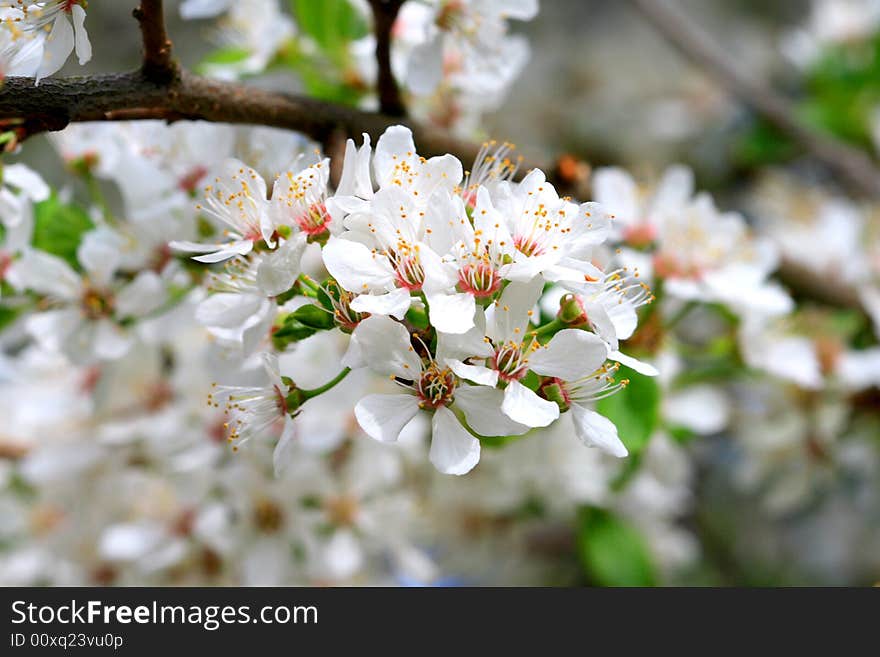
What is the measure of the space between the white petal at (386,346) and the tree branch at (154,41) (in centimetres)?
27

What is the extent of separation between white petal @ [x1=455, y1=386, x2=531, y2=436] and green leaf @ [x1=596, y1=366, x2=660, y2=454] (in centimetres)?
25

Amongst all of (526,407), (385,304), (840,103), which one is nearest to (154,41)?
(385,304)

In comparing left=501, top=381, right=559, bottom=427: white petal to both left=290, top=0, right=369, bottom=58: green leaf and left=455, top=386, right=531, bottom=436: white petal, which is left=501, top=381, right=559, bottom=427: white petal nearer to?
left=455, top=386, right=531, bottom=436: white petal

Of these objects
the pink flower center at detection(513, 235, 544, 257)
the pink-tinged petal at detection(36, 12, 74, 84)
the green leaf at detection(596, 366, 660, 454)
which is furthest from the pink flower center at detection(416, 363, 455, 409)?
the pink-tinged petal at detection(36, 12, 74, 84)

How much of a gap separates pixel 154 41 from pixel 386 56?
0.25 meters

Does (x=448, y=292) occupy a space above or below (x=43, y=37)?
below

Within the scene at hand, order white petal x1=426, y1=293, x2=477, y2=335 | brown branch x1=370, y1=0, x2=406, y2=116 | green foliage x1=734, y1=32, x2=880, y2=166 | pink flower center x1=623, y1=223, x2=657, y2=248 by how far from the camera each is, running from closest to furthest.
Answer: white petal x1=426, y1=293, x2=477, y2=335, brown branch x1=370, y1=0, x2=406, y2=116, pink flower center x1=623, y1=223, x2=657, y2=248, green foliage x1=734, y1=32, x2=880, y2=166

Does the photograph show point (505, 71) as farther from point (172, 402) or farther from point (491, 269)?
point (172, 402)

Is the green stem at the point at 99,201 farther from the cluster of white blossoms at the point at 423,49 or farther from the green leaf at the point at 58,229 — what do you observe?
the cluster of white blossoms at the point at 423,49

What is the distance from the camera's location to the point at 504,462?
4.17 ft

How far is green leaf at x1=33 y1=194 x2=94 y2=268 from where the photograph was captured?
38.1 inches

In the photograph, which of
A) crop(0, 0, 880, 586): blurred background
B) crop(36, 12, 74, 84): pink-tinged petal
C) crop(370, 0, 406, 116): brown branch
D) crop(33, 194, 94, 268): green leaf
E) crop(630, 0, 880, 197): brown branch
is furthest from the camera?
crop(630, 0, 880, 197): brown branch

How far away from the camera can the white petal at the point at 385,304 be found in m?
0.59

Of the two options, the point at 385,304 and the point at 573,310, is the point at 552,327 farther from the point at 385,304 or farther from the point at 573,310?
the point at 385,304
